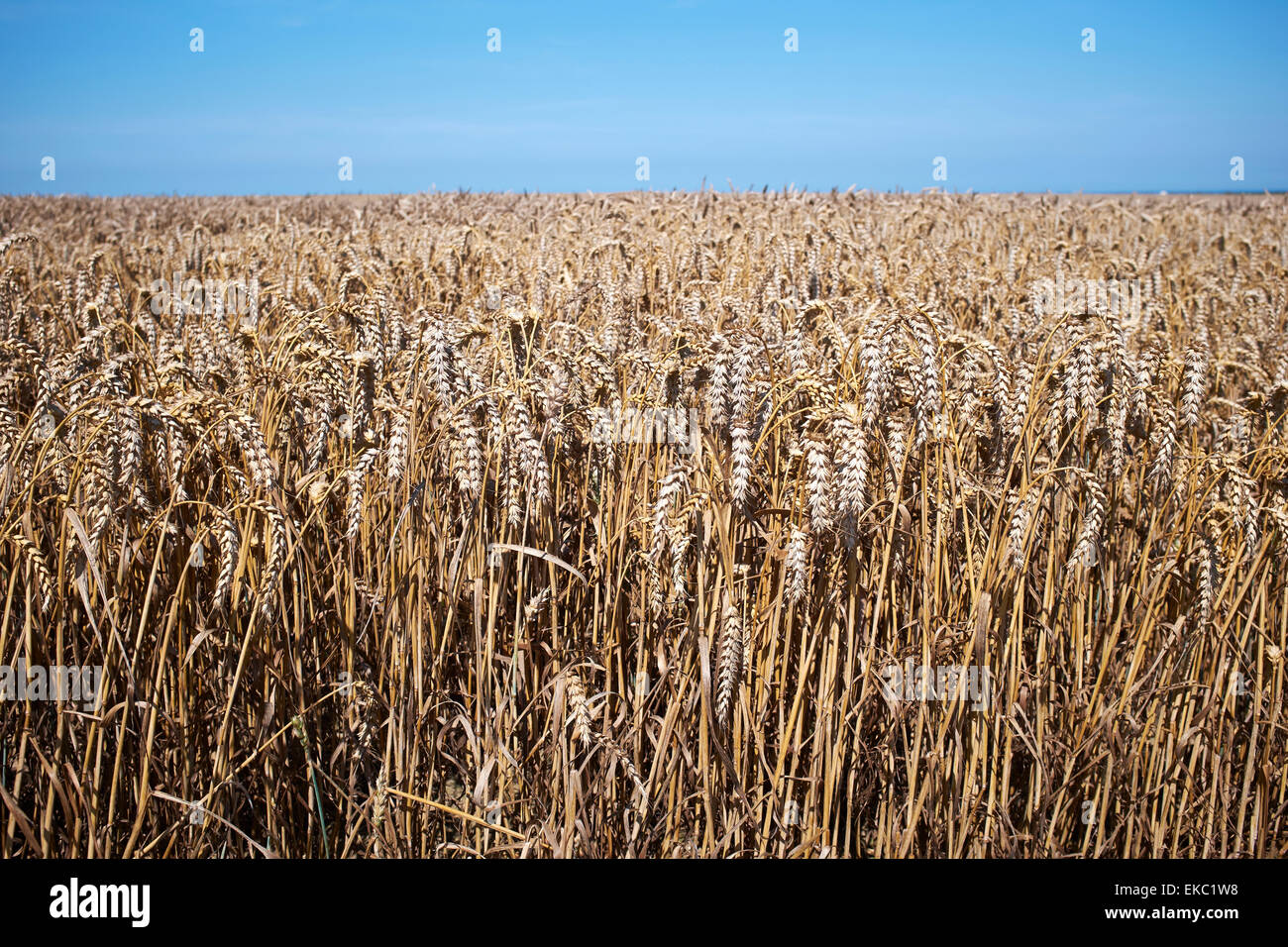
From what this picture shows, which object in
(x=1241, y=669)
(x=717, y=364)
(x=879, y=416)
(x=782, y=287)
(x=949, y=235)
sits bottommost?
(x=1241, y=669)

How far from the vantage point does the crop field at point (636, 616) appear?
1.65 meters

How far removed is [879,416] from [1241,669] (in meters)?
1.11

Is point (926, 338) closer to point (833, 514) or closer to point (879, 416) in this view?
point (879, 416)

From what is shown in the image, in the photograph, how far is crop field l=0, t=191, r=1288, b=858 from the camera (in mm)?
1651

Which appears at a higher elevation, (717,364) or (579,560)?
(717,364)

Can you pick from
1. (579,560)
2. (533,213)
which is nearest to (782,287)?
(579,560)

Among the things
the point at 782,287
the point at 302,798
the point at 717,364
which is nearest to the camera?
the point at 717,364

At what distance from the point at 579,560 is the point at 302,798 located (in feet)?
2.68

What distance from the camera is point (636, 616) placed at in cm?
211

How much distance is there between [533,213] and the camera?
10.2 m

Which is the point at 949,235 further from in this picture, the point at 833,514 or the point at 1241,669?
the point at 833,514

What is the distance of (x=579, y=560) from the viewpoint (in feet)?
7.07
